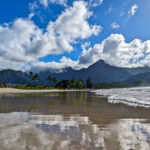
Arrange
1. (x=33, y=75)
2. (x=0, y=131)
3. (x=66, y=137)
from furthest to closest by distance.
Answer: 1. (x=33, y=75)
2. (x=0, y=131)
3. (x=66, y=137)

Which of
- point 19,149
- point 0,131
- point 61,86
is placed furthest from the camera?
point 61,86

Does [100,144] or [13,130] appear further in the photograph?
[13,130]

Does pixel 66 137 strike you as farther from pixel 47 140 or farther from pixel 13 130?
pixel 13 130

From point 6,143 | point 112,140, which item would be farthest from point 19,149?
point 112,140

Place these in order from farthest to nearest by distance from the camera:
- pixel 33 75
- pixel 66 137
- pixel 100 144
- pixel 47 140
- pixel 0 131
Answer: pixel 33 75, pixel 0 131, pixel 66 137, pixel 47 140, pixel 100 144

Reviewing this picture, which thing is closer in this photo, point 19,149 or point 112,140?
point 19,149

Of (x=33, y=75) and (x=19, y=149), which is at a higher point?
(x=33, y=75)

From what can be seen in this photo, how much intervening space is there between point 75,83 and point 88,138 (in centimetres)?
17128

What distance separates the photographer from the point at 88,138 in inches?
243

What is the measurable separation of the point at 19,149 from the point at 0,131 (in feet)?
9.48

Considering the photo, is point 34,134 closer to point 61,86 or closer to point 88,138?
point 88,138

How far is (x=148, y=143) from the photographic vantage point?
5719 mm

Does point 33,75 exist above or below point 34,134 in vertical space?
above

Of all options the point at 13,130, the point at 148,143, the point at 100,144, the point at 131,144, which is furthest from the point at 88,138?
the point at 13,130
